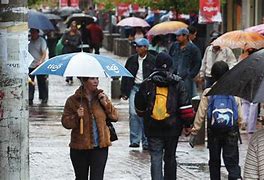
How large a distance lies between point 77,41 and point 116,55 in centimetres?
1364

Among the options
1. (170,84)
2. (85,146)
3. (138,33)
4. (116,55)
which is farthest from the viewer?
(116,55)

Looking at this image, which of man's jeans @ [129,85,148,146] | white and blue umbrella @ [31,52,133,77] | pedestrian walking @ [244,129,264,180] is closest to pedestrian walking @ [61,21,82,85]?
man's jeans @ [129,85,148,146]

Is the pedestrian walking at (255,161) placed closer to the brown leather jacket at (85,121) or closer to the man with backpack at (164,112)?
the brown leather jacket at (85,121)

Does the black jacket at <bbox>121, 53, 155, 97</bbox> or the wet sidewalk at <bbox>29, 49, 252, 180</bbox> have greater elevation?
the black jacket at <bbox>121, 53, 155, 97</bbox>

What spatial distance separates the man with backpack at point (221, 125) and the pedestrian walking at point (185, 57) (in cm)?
538

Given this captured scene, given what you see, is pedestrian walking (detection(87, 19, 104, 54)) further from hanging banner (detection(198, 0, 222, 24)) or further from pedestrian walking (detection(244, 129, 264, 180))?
pedestrian walking (detection(244, 129, 264, 180))

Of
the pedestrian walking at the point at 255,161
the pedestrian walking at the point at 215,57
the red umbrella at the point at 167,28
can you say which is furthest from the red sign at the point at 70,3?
the pedestrian walking at the point at 255,161

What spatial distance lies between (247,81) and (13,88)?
81.8 inches

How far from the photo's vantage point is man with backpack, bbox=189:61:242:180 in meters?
10.0

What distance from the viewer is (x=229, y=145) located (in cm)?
1012

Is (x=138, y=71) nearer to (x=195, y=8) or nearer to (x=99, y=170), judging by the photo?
(x=99, y=170)

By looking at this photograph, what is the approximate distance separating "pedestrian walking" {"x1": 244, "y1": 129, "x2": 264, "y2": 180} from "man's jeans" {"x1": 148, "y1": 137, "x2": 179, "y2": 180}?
11.5 feet

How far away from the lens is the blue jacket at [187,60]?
617 inches

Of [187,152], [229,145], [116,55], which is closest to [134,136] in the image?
[187,152]
